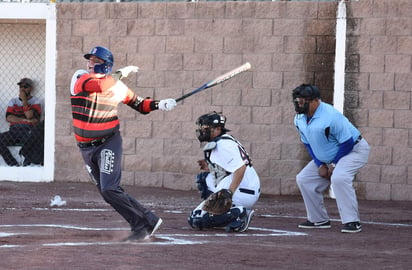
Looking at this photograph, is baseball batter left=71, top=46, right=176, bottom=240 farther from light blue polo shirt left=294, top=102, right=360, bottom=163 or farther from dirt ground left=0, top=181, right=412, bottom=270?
light blue polo shirt left=294, top=102, right=360, bottom=163

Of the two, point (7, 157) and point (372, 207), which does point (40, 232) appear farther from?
point (7, 157)

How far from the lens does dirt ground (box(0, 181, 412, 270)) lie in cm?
706

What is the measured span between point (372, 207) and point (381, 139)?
49.0 inches

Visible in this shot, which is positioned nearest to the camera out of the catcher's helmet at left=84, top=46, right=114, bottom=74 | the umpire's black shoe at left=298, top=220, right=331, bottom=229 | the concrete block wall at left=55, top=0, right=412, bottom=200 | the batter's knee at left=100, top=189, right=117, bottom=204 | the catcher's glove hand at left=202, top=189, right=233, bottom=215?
the batter's knee at left=100, top=189, right=117, bottom=204

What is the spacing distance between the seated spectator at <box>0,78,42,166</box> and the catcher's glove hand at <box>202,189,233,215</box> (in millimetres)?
7375

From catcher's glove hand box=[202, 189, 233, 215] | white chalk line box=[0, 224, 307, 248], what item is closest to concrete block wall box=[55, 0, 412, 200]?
white chalk line box=[0, 224, 307, 248]

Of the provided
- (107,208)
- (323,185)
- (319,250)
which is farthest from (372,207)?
(319,250)

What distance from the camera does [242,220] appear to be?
9.43m

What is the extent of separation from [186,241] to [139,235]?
0.50 m

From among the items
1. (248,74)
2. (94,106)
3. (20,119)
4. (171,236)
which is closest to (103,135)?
(94,106)

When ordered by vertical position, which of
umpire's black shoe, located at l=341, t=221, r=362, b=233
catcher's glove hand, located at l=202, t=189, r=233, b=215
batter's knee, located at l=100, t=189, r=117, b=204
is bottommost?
umpire's black shoe, located at l=341, t=221, r=362, b=233

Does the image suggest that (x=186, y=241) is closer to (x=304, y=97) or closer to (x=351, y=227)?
(x=351, y=227)

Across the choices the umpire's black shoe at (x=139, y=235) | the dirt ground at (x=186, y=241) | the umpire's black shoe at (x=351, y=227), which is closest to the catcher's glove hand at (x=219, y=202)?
the dirt ground at (x=186, y=241)

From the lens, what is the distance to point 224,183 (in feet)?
31.3
